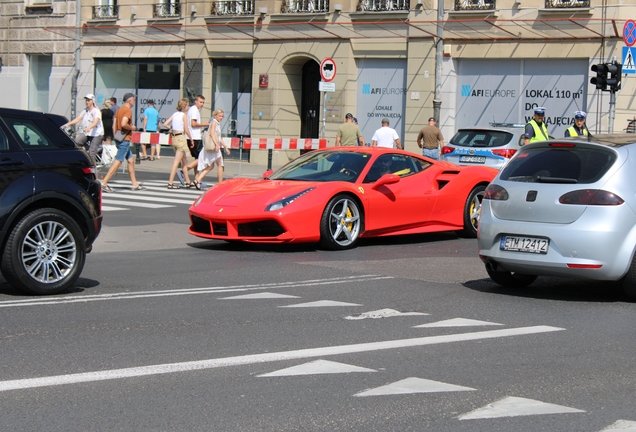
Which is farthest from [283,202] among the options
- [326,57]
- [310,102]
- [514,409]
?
[310,102]

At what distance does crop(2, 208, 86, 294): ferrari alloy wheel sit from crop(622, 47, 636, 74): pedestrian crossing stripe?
14967 millimetres

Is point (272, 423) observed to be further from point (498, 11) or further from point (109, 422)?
point (498, 11)

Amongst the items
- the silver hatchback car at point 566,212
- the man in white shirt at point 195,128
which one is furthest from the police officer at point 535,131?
the man in white shirt at point 195,128

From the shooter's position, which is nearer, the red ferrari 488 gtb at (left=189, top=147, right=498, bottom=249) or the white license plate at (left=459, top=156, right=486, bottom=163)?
the red ferrari 488 gtb at (left=189, top=147, right=498, bottom=249)

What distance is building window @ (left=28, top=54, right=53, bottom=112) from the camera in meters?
40.9

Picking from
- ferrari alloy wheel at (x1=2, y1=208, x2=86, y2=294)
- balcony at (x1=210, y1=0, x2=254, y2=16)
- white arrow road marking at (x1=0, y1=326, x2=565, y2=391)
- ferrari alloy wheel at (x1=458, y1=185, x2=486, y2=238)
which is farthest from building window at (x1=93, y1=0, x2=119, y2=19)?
white arrow road marking at (x1=0, y1=326, x2=565, y2=391)

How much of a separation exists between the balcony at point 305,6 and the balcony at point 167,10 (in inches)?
184

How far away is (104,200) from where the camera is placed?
19.1 metres

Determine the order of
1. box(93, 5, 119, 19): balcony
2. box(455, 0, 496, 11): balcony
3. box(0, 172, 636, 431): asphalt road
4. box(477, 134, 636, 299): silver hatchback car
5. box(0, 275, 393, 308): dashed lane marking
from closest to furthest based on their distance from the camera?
box(0, 172, 636, 431): asphalt road
box(0, 275, 393, 308): dashed lane marking
box(477, 134, 636, 299): silver hatchback car
box(455, 0, 496, 11): balcony
box(93, 5, 119, 19): balcony

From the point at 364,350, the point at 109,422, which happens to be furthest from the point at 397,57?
the point at 109,422

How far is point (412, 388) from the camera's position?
5711mm

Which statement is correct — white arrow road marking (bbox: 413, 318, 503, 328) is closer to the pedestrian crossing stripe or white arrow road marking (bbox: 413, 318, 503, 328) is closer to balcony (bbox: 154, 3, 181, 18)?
the pedestrian crossing stripe

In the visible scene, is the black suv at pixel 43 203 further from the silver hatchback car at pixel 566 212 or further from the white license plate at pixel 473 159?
the white license plate at pixel 473 159

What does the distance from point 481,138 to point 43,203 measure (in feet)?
48.5
